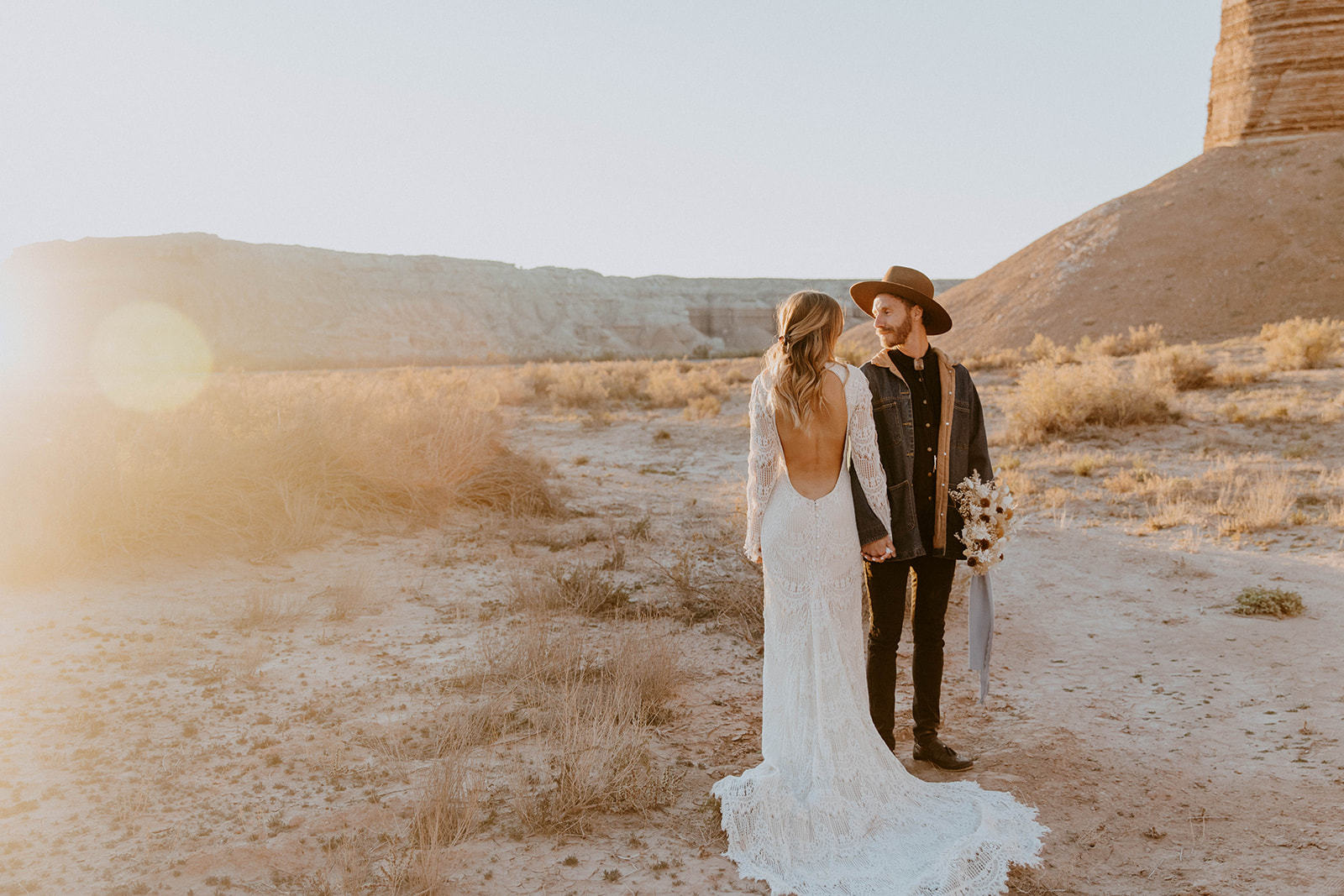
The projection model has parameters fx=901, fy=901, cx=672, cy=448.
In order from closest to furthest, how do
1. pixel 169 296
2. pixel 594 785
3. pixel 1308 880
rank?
1. pixel 1308 880
2. pixel 594 785
3. pixel 169 296

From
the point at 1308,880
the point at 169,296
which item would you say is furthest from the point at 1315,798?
the point at 169,296

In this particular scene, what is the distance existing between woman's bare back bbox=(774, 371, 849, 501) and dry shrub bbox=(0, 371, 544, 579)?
16.8ft

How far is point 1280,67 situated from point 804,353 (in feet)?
121

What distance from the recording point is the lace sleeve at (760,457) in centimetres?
339

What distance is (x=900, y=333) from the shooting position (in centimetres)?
367

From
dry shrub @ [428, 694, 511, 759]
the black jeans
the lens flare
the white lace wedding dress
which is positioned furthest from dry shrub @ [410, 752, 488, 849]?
the lens flare

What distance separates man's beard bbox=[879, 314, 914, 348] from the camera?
144 inches

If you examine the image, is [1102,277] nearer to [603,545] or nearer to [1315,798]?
[603,545]

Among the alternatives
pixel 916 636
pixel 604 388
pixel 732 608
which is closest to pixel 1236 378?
pixel 732 608

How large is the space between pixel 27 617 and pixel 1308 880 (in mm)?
6427

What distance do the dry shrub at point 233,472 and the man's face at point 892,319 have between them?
533cm

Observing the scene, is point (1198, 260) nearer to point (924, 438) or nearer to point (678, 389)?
point (678, 389)

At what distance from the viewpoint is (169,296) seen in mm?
58625

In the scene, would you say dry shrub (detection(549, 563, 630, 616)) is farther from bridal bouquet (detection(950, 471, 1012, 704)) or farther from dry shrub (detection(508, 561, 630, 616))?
bridal bouquet (detection(950, 471, 1012, 704))
